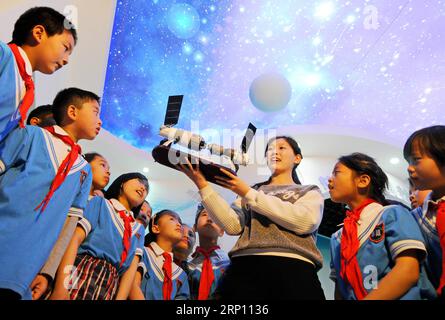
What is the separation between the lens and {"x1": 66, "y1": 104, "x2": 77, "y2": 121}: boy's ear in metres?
1.64

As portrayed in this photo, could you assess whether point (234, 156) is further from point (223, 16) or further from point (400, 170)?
point (400, 170)

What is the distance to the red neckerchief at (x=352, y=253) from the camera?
4.68 feet

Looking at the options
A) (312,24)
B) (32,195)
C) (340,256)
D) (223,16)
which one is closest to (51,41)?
(32,195)

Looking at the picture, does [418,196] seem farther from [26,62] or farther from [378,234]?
[26,62]

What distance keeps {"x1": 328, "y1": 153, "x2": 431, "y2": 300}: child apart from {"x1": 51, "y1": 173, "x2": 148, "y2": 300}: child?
0.81 metres

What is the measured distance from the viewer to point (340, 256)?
1578 mm

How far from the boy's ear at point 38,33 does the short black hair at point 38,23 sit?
0.01 m

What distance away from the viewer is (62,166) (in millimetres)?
1417

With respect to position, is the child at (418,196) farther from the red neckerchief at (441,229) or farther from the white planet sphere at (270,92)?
the white planet sphere at (270,92)

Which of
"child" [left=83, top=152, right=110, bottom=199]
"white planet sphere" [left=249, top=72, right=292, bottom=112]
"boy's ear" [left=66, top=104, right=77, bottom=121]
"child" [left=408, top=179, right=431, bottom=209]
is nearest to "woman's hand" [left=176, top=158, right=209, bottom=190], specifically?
"boy's ear" [left=66, top=104, right=77, bottom=121]

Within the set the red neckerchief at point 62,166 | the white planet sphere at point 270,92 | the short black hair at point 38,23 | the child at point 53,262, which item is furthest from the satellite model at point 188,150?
the white planet sphere at point 270,92

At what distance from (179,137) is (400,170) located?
117 inches

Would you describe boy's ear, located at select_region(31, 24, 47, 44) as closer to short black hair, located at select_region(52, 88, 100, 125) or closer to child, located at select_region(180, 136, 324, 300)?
short black hair, located at select_region(52, 88, 100, 125)

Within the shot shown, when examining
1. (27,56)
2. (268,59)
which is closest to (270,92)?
(268,59)
